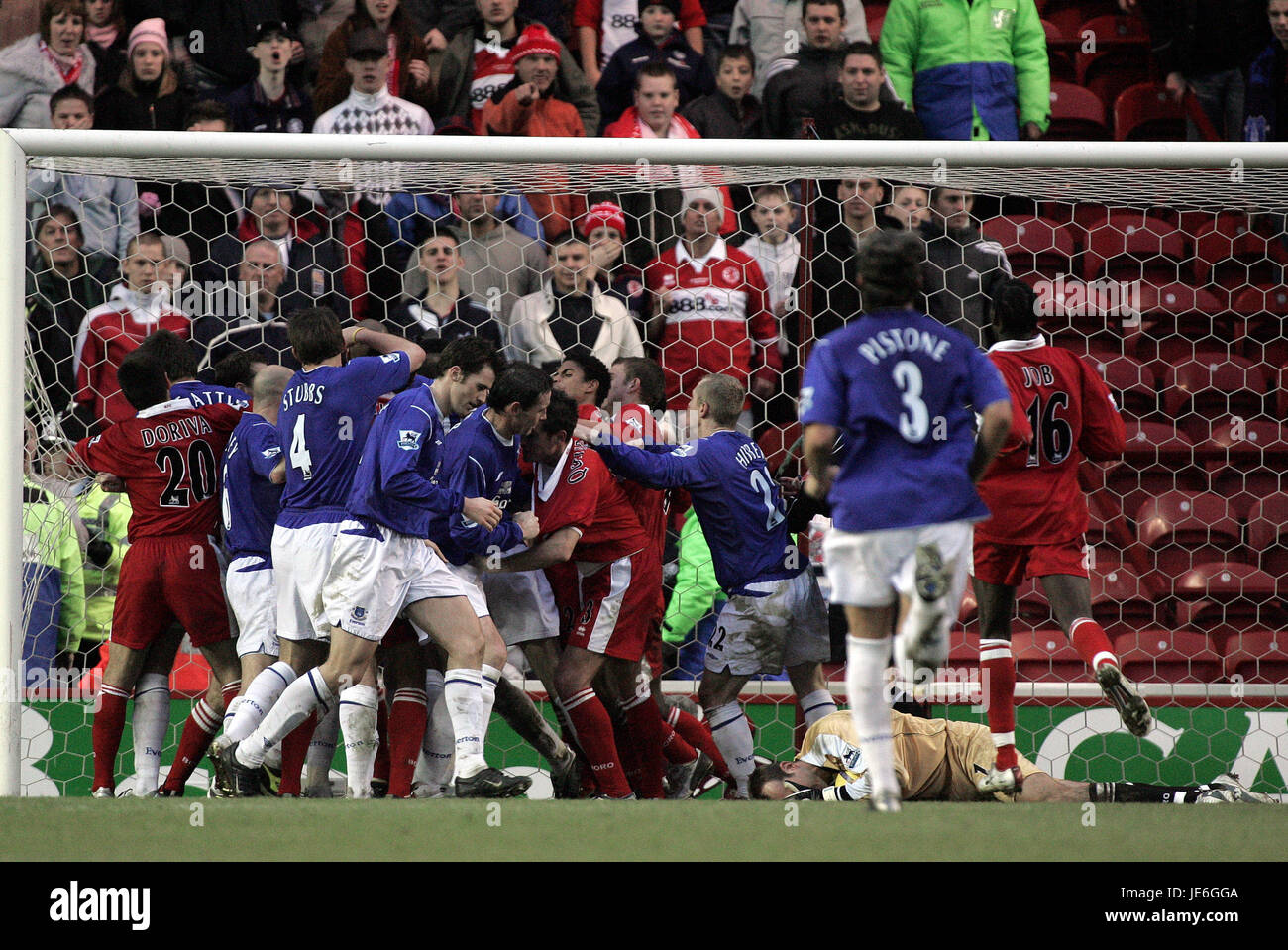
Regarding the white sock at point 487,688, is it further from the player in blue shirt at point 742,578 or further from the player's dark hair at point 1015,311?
the player's dark hair at point 1015,311

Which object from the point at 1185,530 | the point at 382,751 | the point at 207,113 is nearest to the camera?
the point at 382,751

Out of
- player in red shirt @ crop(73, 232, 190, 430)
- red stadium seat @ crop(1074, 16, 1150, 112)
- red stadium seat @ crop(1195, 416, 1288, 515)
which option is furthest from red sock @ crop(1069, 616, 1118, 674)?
red stadium seat @ crop(1074, 16, 1150, 112)

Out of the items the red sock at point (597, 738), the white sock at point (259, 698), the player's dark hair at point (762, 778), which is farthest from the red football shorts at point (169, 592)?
the player's dark hair at point (762, 778)

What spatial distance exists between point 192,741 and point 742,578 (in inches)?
91.0

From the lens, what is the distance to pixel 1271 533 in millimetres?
7676

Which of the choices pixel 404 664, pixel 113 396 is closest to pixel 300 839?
pixel 404 664

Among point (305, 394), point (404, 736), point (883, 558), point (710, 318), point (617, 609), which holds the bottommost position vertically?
point (404, 736)

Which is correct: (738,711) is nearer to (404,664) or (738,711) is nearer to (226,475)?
(404,664)

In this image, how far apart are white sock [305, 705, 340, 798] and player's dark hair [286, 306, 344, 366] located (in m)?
1.50

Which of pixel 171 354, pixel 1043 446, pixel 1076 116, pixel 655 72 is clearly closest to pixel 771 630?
pixel 1043 446

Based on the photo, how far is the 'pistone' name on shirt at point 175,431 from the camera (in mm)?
6016

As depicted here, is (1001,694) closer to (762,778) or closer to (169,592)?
(762,778)

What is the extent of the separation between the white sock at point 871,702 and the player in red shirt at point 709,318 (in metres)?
3.30

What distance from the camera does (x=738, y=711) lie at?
20.1 ft
